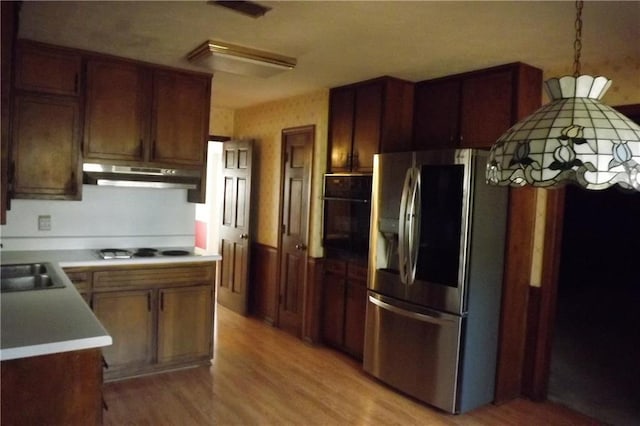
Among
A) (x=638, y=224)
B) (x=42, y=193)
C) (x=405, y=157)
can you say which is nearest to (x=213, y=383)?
(x=42, y=193)

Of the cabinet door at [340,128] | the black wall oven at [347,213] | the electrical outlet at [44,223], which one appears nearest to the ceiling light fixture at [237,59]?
the cabinet door at [340,128]

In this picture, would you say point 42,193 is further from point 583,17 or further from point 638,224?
point 638,224

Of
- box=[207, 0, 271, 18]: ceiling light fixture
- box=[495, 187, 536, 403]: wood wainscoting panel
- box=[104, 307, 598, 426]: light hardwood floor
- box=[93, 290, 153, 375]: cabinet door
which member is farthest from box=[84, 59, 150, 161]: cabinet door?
box=[495, 187, 536, 403]: wood wainscoting panel

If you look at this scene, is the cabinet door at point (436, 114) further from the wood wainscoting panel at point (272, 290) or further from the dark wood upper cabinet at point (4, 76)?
the dark wood upper cabinet at point (4, 76)

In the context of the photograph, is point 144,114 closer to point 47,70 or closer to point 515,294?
point 47,70

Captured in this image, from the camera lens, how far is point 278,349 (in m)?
4.26

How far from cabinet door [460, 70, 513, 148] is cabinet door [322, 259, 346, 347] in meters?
1.58

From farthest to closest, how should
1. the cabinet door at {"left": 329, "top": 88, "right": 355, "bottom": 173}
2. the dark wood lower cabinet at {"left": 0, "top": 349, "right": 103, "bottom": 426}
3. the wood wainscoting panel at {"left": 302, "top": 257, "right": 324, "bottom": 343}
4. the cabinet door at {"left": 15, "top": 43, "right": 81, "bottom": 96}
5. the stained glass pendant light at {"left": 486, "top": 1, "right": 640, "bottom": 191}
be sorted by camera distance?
1. the wood wainscoting panel at {"left": 302, "top": 257, "right": 324, "bottom": 343}
2. the cabinet door at {"left": 329, "top": 88, "right": 355, "bottom": 173}
3. the cabinet door at {"left": 15, "top": 43, "right": 81, "bottom": 96}
4. the dark wood lower cabinet at {"left": 0, "top": 349, "right": 103, "bottom": 426}
5. the stained glass pendant light at {"left": 486, "top": 1, "right": 640, "bottom": 191}

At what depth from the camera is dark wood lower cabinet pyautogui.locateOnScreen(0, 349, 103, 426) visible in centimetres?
167

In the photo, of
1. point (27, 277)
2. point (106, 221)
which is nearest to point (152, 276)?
point (106, 221)

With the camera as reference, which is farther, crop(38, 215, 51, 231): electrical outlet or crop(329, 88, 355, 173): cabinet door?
crop(329, 88, 355, 173): cabinet door

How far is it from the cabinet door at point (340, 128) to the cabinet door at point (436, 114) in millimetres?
584

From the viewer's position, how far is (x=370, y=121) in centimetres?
394

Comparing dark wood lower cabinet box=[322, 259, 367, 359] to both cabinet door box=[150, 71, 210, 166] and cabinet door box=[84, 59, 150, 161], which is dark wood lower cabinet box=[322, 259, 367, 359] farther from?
cabinet door box=[84, 59, 150, 161]
